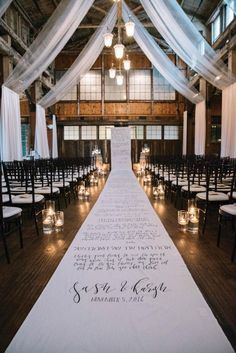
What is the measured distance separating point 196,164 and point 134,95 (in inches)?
470

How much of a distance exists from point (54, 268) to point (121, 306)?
0.95m

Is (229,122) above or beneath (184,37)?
beneath

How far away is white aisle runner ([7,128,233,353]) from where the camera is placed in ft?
5.50

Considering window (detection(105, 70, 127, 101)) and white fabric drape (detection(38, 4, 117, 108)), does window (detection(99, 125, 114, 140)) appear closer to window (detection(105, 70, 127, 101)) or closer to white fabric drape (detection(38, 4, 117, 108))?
window (detection(105, 70, 127, 101))

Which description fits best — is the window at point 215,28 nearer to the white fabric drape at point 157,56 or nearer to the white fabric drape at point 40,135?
the white fabric drape at point 157,56

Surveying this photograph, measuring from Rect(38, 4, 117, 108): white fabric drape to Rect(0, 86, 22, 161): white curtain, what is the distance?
5.38 ft

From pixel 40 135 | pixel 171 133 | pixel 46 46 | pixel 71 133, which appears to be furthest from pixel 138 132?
pixel 46 46

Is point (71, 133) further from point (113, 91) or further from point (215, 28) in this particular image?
point (215, 28)

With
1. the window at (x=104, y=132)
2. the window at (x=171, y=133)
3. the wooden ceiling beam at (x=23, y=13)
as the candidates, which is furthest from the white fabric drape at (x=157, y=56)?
the window at (x=104, y=132)

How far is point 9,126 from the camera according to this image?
296 inches

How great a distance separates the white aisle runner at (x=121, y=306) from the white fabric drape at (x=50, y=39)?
12.5ft

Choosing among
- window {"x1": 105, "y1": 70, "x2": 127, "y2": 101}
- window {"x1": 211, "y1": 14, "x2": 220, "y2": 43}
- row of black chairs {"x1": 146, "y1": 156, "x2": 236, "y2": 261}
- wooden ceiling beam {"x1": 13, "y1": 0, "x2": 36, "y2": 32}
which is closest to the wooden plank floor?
row of black chairs {"x1": 146, "y1": 156, "x2": 236, "y2": 261}

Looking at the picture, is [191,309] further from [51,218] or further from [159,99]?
[159,99]

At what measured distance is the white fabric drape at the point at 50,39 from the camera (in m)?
5.11
